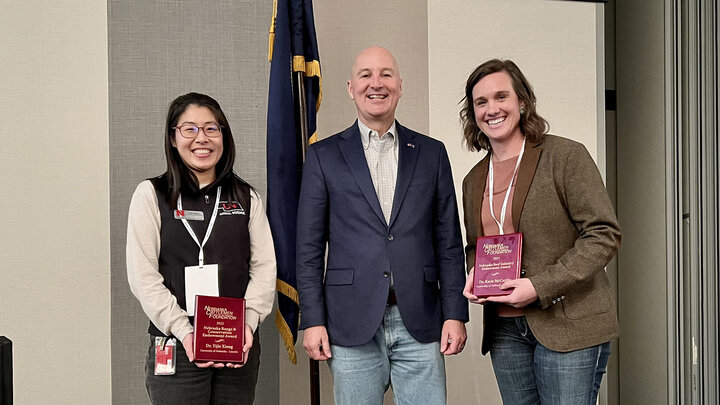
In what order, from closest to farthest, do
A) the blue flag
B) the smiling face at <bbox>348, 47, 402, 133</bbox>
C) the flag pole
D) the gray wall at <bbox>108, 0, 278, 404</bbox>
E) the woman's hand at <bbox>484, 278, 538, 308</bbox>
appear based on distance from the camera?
the woman's hand at <bbox>484, 278, 538, 308</bbox>
the smiling face at <bbox>348, 47, 402, 133</bbox>
the blue flag
the flag pole
the gray wall at <bbox>108, 0, 278, 404</bbox>

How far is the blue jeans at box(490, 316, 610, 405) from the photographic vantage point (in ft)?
7.16

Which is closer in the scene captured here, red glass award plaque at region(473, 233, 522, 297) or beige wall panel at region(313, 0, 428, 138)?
red glass award plaque at region(473, 233, 522, 297)

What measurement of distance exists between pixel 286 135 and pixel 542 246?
1047mm

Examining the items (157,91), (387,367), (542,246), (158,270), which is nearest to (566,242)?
(542,246)

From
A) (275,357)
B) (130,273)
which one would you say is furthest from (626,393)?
(130,273)

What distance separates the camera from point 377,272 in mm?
2283

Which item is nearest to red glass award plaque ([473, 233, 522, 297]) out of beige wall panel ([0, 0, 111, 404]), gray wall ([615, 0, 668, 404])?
beige wall panel ([0, 0, 111, 404])

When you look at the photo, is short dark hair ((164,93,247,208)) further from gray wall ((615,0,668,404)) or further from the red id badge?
gray wall ((615,0,668,404))

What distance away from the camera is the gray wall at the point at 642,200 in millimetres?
3928

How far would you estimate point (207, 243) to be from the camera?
233 centimetres

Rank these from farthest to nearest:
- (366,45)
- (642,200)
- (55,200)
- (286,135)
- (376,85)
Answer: (642,200) → (366,45) → (55,200) → (286,135) → (376,85)

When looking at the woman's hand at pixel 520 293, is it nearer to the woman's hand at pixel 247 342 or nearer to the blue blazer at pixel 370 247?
the blue blazer at pixel 370 247

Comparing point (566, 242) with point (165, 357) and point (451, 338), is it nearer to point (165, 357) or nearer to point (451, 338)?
point (451, 338)

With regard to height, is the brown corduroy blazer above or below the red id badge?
above
